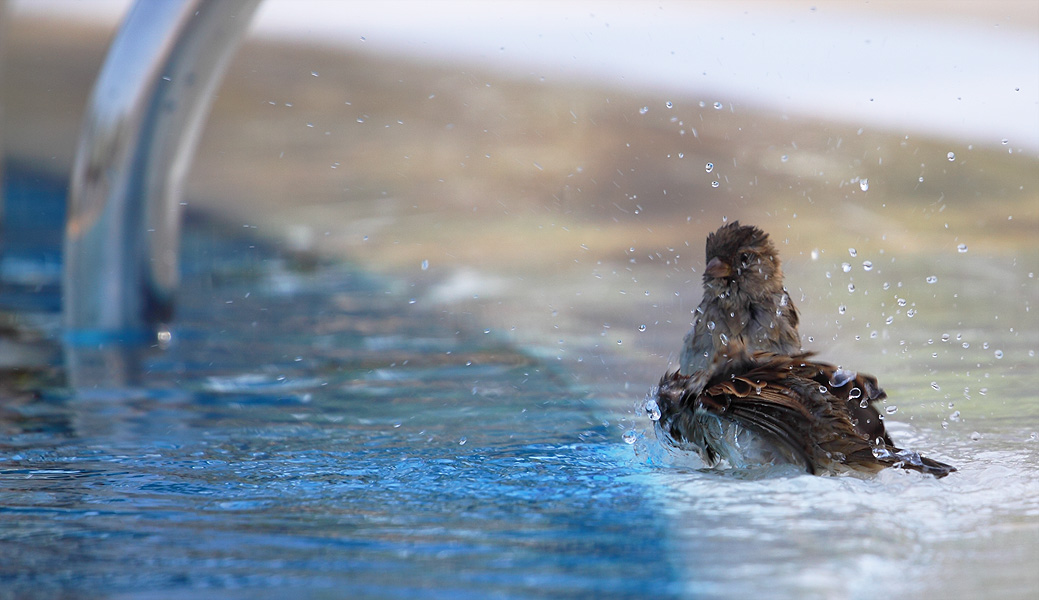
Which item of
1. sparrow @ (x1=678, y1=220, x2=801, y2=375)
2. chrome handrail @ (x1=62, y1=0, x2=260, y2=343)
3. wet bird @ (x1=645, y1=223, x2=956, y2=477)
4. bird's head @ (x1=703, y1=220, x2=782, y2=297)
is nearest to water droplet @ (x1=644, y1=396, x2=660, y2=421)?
wet bird @ (x1=645, y1=223, x2=956, y2=477)

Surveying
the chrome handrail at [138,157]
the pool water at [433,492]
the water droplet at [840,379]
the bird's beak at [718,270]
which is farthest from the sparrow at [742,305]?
the chrome handrail at [138,157]

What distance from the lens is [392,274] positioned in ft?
20.4

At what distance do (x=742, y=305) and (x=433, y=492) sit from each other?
1.02 metres

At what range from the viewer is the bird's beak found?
321cm

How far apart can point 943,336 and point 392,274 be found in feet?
9.04

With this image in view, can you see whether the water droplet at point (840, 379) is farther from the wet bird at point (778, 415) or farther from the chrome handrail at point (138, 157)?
the chrome handrail at point (138, 157)

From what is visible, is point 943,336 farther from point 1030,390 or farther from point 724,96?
point 724,96

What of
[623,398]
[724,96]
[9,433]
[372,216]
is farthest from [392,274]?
[724,96]

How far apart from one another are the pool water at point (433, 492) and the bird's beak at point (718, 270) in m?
0.45

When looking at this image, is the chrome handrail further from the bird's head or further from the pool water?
the bird's head

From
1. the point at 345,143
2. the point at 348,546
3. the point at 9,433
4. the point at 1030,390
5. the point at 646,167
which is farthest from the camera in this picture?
the point at 345,143

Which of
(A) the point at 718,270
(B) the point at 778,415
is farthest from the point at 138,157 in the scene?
(B) the point at 778,415

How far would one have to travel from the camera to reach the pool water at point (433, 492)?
2.08 meters

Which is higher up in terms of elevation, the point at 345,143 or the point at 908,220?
the point at 345,143
